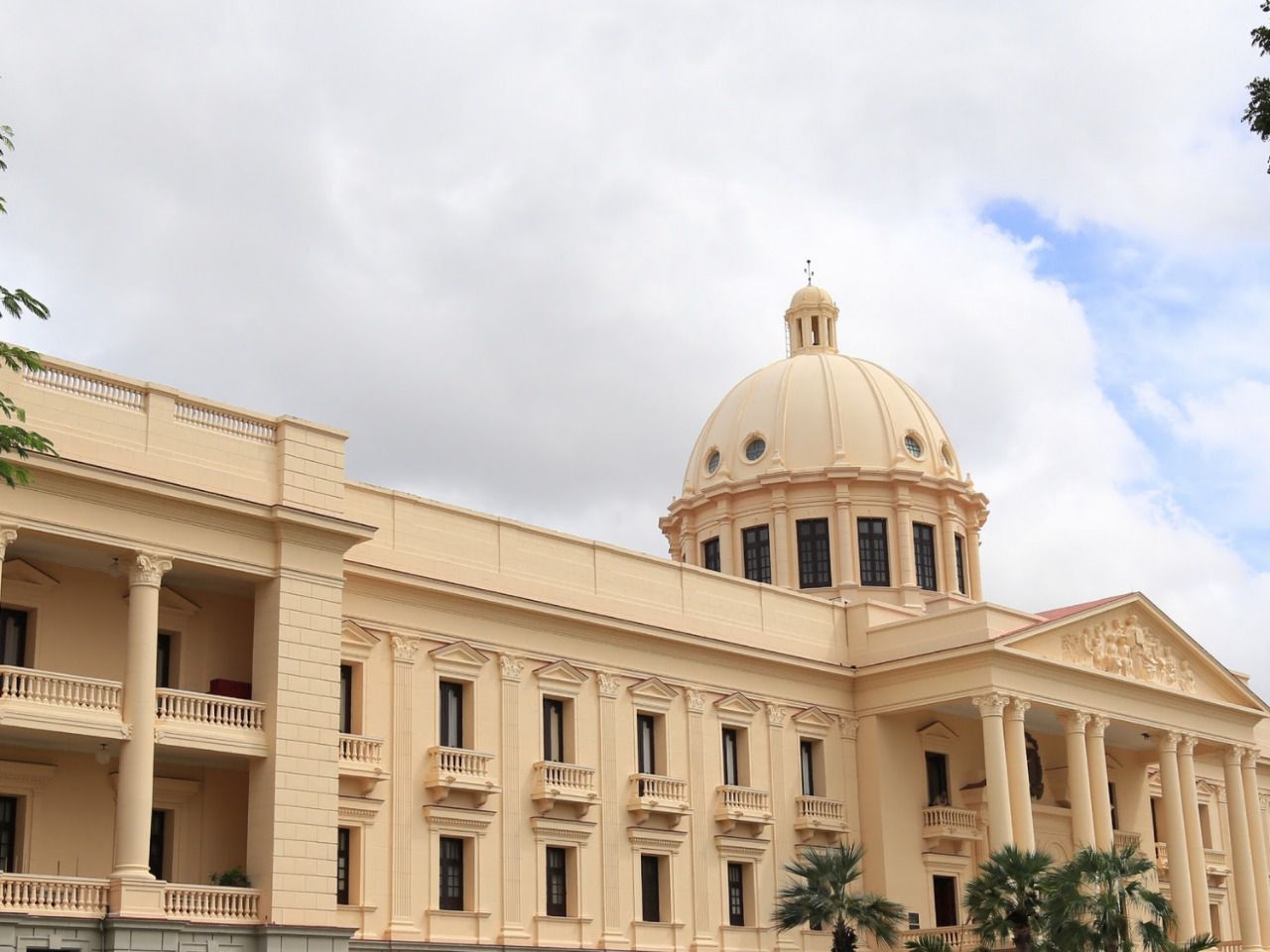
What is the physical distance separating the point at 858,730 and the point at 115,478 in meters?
24.6

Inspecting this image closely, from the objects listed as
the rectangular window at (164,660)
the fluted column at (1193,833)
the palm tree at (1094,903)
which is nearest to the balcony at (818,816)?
the palm tree at (1094,903)

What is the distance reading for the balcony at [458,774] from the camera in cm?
3803

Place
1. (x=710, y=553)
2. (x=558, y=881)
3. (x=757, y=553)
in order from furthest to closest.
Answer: (x=710, y=553) < (x=757, y=553) < (x=558, y=881)

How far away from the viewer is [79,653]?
32.7m

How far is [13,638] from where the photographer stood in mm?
32062

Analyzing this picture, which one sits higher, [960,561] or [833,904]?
[960,561]

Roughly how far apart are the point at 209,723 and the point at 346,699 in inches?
230

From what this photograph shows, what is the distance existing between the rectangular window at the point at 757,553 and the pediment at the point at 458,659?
21.7 meters

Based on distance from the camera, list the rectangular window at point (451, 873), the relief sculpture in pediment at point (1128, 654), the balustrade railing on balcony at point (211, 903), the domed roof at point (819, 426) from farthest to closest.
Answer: the domed roof at point (819, 426), the relief sculpture in pediment at point (1128, 654), the rectangular window at point (451, 873), the balustrade railing on balcony at point (211, 903)


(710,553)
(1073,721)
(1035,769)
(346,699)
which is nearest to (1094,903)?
(1073,721)

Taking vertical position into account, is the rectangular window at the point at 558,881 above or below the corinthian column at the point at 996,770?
below

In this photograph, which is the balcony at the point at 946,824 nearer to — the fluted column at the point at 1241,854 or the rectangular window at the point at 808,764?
the rectangular window at the point at 808,764

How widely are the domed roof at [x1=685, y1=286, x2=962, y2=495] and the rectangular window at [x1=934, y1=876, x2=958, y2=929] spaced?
52.6 ft

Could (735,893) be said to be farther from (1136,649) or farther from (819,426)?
(819,426)
